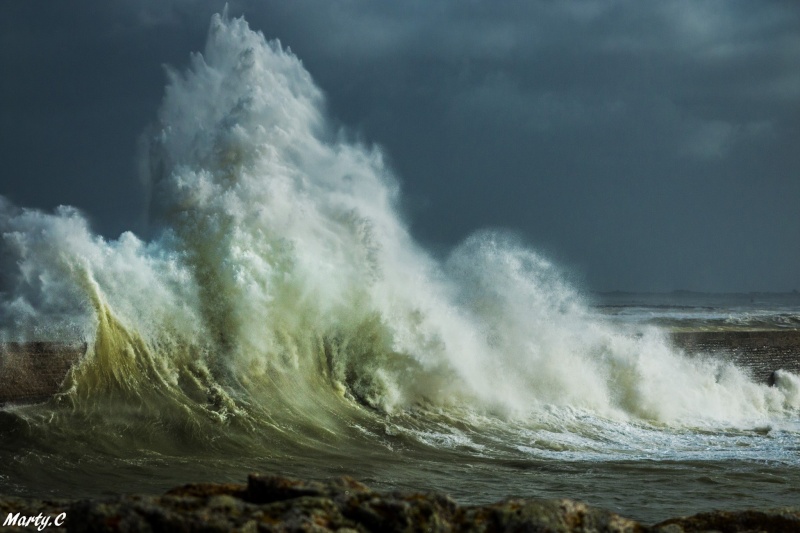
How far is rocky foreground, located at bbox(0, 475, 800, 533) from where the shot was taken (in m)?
3.63

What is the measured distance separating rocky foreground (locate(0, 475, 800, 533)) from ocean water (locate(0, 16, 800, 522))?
2.92 meters

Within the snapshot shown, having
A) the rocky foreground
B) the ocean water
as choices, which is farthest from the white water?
the rocky foreground

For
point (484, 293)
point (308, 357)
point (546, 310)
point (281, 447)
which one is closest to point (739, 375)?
point (546, 310)

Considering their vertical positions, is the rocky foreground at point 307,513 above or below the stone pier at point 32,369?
below

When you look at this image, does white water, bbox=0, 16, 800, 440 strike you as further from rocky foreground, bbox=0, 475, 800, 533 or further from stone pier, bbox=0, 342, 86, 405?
rocky foreground, bbox=0, 475, 800, 533

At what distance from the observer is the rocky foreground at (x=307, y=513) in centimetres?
363

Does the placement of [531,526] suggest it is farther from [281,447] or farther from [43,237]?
[43,237]

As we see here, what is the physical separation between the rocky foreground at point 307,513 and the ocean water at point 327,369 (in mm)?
2918

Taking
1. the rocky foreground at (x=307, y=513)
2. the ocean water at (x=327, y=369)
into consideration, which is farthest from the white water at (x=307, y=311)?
the rocky foreground at (x=307, y=513)

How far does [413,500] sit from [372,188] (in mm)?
13668

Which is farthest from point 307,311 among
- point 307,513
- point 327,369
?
point 307,513

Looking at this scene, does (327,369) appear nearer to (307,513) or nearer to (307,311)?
(307,311)

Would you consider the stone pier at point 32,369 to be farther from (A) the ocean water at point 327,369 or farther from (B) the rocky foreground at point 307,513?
(B) the rocky foreground at point 307,513

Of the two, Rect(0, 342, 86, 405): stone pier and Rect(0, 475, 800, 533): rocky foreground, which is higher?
Rect(0, 342, 86, 405): stone pier
